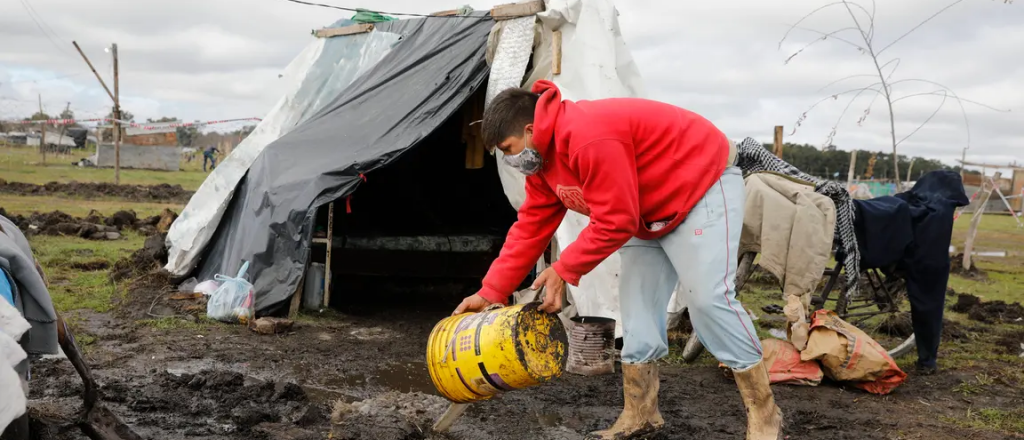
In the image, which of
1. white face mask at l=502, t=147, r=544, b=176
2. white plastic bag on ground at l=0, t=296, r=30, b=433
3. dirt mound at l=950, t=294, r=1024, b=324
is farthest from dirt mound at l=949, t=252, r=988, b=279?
white plastic bag on ground at l=0, t=296, r=30, b=433

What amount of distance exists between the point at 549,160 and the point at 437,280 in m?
5.38

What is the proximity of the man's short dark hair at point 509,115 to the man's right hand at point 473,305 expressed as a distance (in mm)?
692

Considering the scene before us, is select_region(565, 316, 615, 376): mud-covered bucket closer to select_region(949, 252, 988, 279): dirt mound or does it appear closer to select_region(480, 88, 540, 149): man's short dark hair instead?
select_region(480, 88, 540, 149): man's short dark hair

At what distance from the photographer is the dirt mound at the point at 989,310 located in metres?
7.04

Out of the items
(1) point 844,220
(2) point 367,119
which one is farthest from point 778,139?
(2) point 367,119

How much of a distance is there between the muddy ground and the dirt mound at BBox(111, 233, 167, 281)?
A: 4.74 feet

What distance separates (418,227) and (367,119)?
6.83ft

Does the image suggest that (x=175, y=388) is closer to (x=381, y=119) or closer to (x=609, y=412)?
(x=609, y=412)

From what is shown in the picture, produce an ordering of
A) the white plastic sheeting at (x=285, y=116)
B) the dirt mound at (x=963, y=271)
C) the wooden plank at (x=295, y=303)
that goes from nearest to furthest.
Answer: the wooden plank at (x=295, y=303) < the white plastic sheeting at (x=285, y=116) < the dirt mound at (x=963, y=271)

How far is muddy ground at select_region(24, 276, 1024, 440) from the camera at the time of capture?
3.53m

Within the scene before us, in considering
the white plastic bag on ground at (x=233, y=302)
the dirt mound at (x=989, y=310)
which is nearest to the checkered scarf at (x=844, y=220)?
the dirt mound at (x=989, y=310)

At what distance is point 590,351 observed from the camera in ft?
14.3

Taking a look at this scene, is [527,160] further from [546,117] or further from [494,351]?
[494,351]

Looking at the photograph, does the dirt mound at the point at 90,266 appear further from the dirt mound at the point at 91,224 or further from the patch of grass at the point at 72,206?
the patch of grass at the point at 72,206
